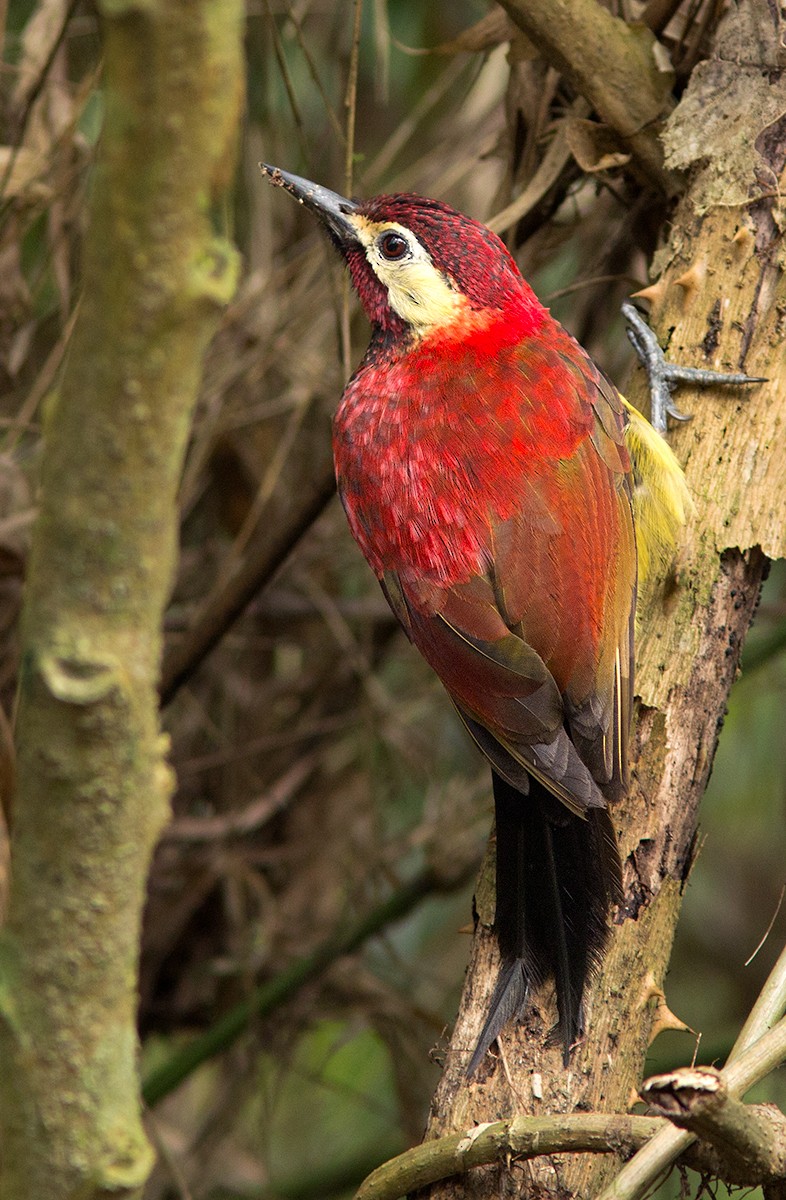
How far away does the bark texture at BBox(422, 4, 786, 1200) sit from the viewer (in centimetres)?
177

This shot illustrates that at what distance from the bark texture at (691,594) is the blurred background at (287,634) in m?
0.53

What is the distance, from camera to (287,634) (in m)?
3.62

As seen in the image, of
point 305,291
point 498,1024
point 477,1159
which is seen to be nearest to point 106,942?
point 477,1159

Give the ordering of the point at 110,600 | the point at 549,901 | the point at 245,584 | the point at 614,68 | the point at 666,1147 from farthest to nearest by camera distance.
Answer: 1. the point at 245,584
2. the point at 614,68
3. the point at 549,901
4. the point at 666,1147
5. the point at 110,600

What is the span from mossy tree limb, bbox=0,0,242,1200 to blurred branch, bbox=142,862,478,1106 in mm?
2020

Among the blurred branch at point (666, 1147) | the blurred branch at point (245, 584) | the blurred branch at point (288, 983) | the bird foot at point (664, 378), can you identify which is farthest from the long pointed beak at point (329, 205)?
the blurred branch at point (666, 1147)

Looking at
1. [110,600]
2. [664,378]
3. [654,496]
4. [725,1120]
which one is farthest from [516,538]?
[110,600]

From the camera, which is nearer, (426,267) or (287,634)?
(426,267)

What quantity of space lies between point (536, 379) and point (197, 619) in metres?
1.06

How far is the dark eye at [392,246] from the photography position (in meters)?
2.51

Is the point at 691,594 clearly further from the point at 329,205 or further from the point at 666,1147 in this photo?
the point at 329,205

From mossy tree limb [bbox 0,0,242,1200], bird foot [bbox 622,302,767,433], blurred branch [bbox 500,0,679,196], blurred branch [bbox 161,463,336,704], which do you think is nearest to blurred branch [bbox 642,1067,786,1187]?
mossy tree limb [bbox 0,0,242,1200]

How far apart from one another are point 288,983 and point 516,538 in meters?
1.60

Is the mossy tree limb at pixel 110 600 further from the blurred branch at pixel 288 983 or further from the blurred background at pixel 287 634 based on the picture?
the blurred branch at pixel 288 983
